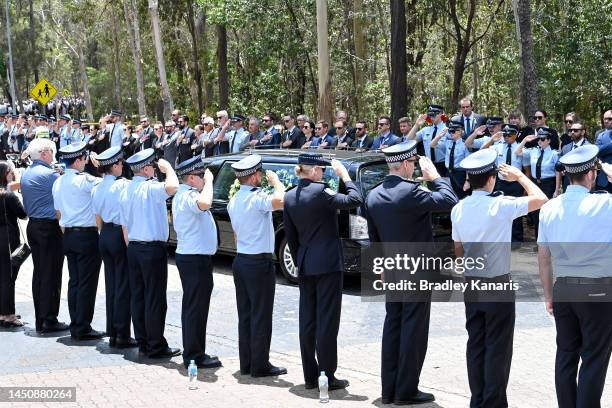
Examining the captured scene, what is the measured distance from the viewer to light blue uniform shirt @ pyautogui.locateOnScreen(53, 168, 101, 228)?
32.0 ft

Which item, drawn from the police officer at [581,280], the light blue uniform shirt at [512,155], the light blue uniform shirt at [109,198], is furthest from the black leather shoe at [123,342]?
the light blue uniform shirt at [512,155]

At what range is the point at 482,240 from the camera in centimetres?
676

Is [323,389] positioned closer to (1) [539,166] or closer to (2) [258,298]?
(2) [258,298]

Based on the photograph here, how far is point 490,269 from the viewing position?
6.75 meters

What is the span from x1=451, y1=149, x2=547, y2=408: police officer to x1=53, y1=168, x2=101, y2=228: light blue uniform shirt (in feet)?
14.8

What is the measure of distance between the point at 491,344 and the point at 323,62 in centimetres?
1657

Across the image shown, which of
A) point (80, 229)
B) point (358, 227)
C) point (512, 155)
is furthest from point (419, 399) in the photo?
point (512, 155)

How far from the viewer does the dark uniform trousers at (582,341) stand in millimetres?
6090

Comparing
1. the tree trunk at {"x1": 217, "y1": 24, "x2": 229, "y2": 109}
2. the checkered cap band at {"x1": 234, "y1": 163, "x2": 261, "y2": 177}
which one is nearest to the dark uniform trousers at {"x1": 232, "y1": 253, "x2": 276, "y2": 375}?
the checkered cap band at {"x1": 234, "y1": 163, "x2": 261, "y2": 177}

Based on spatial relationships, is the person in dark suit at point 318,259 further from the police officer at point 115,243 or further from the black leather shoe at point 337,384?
the police officer at point 115,243

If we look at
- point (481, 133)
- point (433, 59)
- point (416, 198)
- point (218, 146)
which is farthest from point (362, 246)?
point (433, 59)

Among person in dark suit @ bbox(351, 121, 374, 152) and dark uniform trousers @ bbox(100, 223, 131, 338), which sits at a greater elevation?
person in dark suit @ bbox(351, 121, 374, 152)

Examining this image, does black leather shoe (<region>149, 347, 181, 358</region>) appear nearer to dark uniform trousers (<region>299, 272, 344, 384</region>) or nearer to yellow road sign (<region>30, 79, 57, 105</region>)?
dark uniform trousers (<region>299, 272, 344, 384</region>)

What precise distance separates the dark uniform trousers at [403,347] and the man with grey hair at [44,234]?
447 cm
